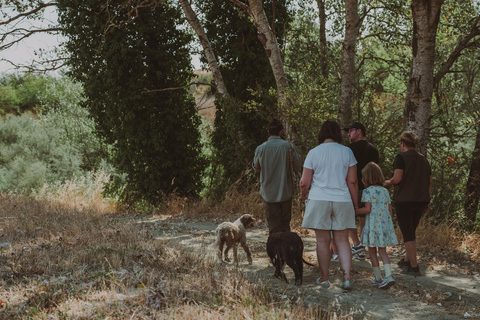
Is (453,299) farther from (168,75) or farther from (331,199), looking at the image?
(168,75)

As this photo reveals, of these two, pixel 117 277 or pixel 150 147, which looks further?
pixel 150 147

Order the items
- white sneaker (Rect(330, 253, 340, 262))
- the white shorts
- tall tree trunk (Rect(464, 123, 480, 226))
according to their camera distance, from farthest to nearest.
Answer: tall tree trunk (Rect(464, 123, 480, 226)) → white sneaker (Rect(330, 253, 340, 262)) → the white shorts

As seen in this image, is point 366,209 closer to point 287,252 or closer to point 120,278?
point 287,252

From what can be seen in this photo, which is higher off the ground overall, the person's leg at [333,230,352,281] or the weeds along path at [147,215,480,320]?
the person's leg at [333,230,352,281]

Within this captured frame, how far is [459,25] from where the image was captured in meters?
13.8

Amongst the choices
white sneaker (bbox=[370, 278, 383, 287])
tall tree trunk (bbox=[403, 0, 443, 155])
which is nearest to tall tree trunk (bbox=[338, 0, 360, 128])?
tall tree trunk (bbox=[403, 0, 443, 155])

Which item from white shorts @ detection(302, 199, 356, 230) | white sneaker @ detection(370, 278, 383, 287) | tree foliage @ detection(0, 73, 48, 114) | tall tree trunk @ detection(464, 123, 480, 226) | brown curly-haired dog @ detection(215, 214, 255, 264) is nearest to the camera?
white shorts @ detection(302, 199, 356, 230)

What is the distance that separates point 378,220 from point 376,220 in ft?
0.09

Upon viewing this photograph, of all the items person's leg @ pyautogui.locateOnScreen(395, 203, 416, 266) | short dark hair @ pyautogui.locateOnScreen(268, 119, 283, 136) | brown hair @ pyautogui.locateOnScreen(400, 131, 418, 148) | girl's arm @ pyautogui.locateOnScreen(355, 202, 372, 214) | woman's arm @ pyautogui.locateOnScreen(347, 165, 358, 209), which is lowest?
person's leg @ pyautogui.locateOnScreen(395, 203, 416, 266)

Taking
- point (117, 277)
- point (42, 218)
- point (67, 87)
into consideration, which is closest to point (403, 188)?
point (117, 277)

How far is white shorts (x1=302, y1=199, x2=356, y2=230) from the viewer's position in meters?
5.50

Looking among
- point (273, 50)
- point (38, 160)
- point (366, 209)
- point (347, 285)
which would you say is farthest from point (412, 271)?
point (38, 160)

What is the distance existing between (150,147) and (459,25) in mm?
10781

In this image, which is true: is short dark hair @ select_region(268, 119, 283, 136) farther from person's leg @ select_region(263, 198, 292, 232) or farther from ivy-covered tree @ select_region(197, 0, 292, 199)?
ivy-covered tree @ select_region(197, 0, 292, 199)
